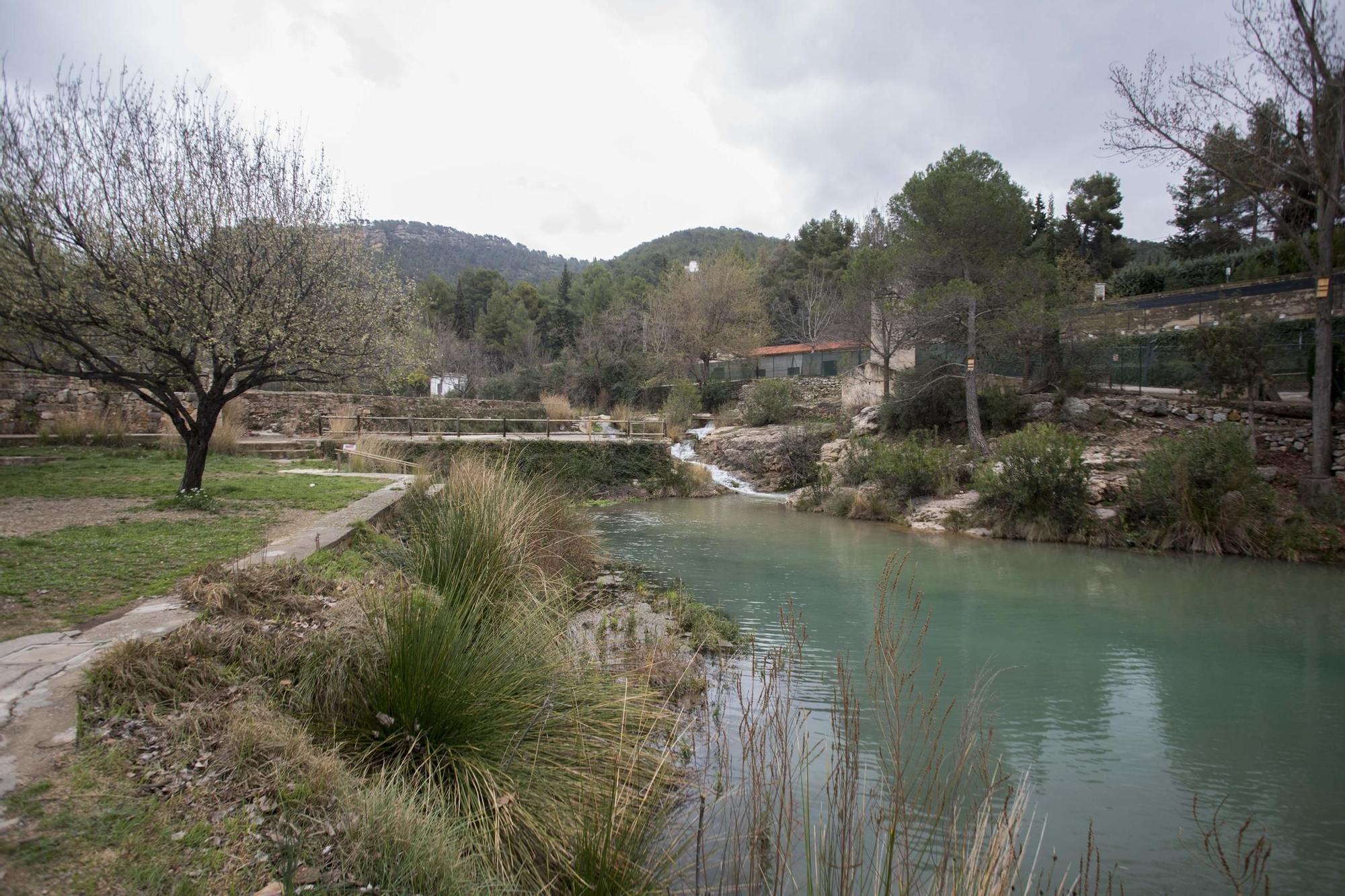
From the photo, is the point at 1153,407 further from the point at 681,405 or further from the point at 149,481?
the point at 149,481

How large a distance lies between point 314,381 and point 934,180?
16.8m

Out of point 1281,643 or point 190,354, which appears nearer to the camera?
point 1281,643

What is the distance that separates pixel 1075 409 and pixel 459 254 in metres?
85.1

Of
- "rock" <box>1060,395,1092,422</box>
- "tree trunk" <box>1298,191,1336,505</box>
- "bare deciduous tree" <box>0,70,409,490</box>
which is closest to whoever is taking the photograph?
"bare deciduous tree" <box>0,70,409,490</box>

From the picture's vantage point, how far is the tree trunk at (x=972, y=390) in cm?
1781

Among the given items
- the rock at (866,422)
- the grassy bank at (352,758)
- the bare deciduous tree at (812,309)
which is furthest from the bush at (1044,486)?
the bare deciduous tree at (812,309)

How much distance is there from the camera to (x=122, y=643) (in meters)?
3.33

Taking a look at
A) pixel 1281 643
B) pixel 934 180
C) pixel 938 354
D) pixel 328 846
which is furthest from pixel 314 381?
pixel 938 354

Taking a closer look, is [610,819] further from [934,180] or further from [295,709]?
[934,180]

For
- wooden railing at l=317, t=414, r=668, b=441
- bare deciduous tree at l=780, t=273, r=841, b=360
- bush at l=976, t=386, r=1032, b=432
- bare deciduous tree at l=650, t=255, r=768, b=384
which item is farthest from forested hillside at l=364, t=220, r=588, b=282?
bush at l=976, t=386, r=1032, b=432

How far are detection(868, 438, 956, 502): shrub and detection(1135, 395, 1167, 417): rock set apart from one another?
5.27 metres

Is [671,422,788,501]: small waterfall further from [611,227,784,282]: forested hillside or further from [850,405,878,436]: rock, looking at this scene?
[611,227,784,282]: forested hillside

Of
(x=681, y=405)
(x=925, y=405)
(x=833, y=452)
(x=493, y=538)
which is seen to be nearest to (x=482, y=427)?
(x=681, y=405)

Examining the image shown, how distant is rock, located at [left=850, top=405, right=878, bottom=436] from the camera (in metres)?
21.9
